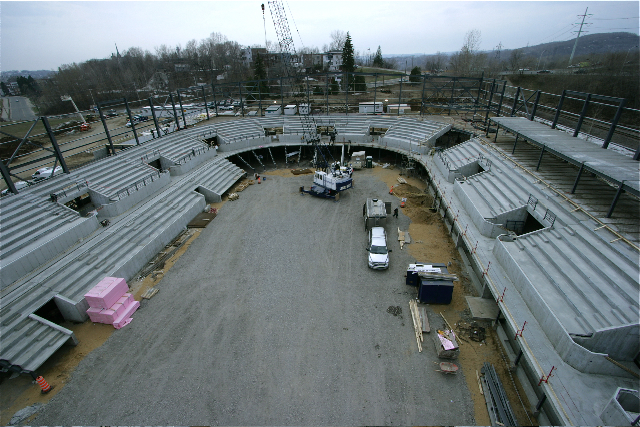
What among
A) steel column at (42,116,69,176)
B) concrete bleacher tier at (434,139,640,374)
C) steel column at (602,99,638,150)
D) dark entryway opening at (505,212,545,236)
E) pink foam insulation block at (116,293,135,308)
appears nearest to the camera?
concrete bleacher tier at (434,139,640,374)

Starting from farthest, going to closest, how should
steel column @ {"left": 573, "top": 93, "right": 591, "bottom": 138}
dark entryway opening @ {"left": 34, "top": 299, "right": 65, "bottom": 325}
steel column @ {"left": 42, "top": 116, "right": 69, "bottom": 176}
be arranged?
steel column @ {"left": 42, "top": 116, "right": 69, "bottom": 176} → steel column @ {"left": 573, "top": 93, "right": 591, "bottom": 138} → dark entryway opening @ {"left": 34, "top": 299, "right": 65, "bottom": 325}

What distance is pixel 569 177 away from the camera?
58.6 ft

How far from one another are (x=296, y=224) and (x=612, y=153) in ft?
63.6

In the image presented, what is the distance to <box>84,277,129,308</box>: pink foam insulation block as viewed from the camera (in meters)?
13.5

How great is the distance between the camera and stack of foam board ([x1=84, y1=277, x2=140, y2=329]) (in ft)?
44.3

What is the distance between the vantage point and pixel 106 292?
44.9 feet

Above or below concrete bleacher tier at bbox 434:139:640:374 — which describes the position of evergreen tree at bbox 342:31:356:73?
above

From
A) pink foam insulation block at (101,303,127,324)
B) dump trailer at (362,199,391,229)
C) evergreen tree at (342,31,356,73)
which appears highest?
evergreen tree at (342,31,356,73)

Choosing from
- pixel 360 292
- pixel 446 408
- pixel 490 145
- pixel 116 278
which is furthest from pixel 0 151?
pixel 490 145

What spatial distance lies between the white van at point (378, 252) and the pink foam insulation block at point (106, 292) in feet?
43.2

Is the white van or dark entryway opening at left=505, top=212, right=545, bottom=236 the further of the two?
dark entryway opening at left=505, top=212, right=545, bottom=236

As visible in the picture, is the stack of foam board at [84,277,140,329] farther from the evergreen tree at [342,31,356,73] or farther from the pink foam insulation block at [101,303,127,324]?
the evergreen tree at [342,31,356,73]

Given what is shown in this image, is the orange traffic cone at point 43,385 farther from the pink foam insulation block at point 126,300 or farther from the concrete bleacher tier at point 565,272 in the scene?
the concrete bleacher tier at point 565,272

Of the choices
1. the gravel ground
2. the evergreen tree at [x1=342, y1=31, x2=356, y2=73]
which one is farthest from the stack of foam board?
the evergreen tree at [x1=342, y1=31, x2=356, y2=73]
